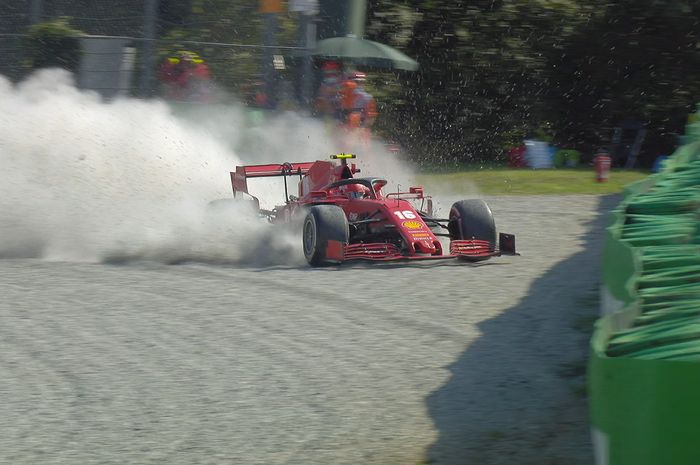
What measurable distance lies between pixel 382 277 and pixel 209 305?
173 centimetres

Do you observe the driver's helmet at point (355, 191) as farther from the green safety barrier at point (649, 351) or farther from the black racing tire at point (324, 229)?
the green safety barrier at point (649, 351)

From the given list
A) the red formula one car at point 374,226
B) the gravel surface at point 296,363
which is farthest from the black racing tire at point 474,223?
the gravel surface at point 296,363

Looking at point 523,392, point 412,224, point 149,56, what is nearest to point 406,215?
point 412,224

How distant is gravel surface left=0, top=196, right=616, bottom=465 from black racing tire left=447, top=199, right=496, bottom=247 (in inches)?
11.3

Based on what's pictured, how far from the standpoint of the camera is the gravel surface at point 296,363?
4.71 m

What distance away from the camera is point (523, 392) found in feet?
17.5

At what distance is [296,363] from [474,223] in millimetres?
3749

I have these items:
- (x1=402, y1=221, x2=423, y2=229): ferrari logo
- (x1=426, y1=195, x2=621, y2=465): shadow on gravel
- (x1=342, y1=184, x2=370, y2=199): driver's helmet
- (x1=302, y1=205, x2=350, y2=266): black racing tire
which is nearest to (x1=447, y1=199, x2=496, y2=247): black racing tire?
(x1=402, y1=221, x2=423, y2=229): ferrari logo

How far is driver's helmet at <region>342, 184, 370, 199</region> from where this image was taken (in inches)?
381

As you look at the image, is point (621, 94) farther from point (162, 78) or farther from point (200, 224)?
point (200, 224)

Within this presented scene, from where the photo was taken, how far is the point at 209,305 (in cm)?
750

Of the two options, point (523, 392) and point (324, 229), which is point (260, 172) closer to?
point (324, 229)

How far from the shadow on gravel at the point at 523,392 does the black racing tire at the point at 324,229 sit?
198 centimetres

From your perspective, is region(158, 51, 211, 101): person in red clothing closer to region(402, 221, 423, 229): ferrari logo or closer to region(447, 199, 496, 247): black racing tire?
region(447, 199, 496, 247): black racing tire
